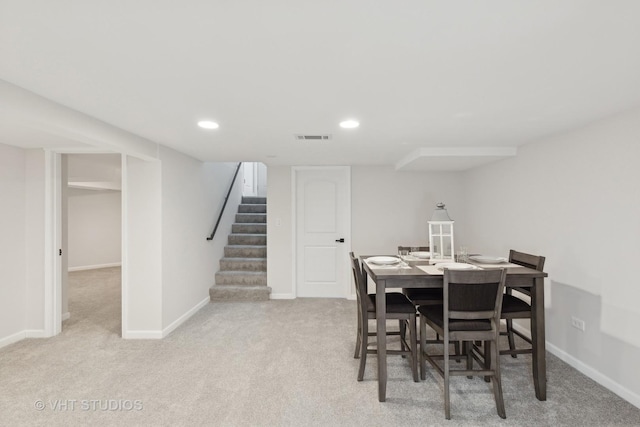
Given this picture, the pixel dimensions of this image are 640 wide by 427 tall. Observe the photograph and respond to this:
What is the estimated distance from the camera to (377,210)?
461cm

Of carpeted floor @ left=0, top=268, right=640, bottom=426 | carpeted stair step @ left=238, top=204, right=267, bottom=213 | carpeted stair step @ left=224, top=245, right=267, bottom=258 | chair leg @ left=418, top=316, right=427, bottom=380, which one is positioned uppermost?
carpeted stair step @ left=238, top=204, right=267, bottom=213

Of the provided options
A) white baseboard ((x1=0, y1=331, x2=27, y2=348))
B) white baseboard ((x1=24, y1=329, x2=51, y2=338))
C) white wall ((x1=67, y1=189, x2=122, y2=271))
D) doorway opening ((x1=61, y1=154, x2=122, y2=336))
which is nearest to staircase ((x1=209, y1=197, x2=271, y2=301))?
doorway opening ((x1=61, y1=154, x2=122, y2=336))

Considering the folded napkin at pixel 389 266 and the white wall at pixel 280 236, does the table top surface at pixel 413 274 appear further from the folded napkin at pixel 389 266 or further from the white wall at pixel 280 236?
the white wall at pixel 280 236

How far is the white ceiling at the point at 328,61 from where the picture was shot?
1.12m

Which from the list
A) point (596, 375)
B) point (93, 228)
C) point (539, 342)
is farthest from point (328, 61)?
point (93, 228)

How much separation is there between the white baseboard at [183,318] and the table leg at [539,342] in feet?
11.4

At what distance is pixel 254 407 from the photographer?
6.64ft

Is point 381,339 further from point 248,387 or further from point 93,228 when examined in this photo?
point 93,228

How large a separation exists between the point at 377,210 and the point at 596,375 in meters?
2.95

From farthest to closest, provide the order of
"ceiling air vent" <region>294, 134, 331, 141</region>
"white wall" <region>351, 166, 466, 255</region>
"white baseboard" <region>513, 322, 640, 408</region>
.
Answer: "white wall" <region>351, 166, 466, 255</region> < "ceiling air vent" <region>294, 134, 331, 141</region> < "white baseboard" <region>513, 322, 640, 408</region>

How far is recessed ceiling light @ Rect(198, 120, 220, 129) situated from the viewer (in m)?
2.44

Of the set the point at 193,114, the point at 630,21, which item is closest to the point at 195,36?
the point at 193,114

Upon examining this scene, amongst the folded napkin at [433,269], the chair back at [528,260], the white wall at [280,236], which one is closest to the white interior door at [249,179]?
the white wall at [280,236]

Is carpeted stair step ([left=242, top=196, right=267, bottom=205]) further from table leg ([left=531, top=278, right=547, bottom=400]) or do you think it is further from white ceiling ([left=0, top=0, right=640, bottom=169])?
table leg ([left=531, top=278, right=547, bottom=400])
